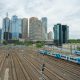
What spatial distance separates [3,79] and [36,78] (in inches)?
239

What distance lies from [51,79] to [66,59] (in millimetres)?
40729

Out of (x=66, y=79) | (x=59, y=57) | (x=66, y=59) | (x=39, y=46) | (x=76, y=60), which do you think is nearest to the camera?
(x=66, y=79)

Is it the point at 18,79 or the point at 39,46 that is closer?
the point at 18,79

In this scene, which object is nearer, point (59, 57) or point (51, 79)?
point (51, 79)

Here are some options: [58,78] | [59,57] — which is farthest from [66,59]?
[58,78]

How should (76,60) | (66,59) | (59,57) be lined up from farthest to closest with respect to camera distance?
(59,57) → (66,59) → (76,60)

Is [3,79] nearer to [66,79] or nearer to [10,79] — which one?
[10,79]

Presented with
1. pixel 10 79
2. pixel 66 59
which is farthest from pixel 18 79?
pixel 66 59

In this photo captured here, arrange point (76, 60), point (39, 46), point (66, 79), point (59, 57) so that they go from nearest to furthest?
point (66, 79) < point (76, 60) < point (59, 57) < point (39, 46)

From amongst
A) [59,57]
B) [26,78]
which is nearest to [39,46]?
Result: [59,57]

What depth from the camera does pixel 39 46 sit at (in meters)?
194

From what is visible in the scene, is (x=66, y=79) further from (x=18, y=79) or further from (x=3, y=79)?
(x=3, y=79)

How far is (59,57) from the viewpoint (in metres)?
84.2

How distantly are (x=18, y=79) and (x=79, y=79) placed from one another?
11.0 metres
